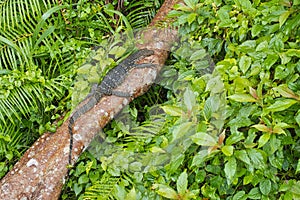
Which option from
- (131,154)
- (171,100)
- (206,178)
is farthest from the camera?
(171,100)

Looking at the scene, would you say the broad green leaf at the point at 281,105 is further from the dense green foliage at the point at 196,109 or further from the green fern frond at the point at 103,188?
the green fern frond at the point at 103,188

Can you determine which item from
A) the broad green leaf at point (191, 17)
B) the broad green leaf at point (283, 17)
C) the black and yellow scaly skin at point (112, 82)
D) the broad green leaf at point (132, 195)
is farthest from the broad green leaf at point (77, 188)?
Result: the broad green leaf at point (283, 17)

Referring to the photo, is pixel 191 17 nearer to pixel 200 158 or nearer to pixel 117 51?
pixel 117 51

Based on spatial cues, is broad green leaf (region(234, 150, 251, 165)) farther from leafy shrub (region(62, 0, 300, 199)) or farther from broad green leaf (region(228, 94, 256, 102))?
broad green leaf (region(228, 94, 256, 102))

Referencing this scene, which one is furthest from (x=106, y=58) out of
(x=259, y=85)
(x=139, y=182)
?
(x=259, y=85)

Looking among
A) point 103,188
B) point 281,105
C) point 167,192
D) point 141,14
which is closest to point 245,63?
point 281,105

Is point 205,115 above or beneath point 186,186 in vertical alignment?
above

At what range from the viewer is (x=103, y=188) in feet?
8.92

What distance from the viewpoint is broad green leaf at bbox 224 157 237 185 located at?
2.19 metres

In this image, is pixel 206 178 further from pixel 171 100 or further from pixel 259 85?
pixel 171 100

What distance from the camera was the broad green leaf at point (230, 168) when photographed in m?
2.19

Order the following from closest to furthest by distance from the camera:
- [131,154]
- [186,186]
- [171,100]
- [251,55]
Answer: [186,186] → [251,55] → [131,154] → [171,100]

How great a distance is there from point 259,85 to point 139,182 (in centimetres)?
91

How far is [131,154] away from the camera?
2.84 m
